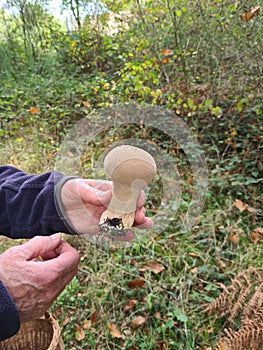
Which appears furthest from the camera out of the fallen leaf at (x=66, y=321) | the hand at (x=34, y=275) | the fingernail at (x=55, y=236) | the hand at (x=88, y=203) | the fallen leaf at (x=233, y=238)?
the fallen leaf at (x=233, y=238)

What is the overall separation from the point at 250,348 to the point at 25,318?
0.76 metres

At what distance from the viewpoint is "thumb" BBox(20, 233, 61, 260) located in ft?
2.92

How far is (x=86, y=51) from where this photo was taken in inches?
147

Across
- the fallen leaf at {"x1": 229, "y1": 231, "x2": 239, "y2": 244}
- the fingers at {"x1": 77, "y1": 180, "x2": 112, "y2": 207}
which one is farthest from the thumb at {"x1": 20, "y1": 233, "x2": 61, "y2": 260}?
the fallen leaf at {"x1": 229, "y1": 231, "x2": 239, "y2": 244}

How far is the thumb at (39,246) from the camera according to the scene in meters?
0.89

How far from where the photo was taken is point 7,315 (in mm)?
746

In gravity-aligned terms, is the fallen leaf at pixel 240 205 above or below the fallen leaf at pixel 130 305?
above

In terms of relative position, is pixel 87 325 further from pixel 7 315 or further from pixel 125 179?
pixel 125 179

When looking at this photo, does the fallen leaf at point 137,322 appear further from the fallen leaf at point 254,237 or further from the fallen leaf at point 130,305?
the fallen leaf at point 254,237

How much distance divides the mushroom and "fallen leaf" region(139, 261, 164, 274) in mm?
1025

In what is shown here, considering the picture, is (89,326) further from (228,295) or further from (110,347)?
(228,295)

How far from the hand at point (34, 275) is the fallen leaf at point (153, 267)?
755mm

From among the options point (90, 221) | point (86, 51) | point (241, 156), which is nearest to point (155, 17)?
point (241, 156)

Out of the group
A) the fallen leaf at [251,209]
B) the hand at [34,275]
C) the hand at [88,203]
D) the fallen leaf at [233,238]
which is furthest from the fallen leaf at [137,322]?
the hand at [88,203]
